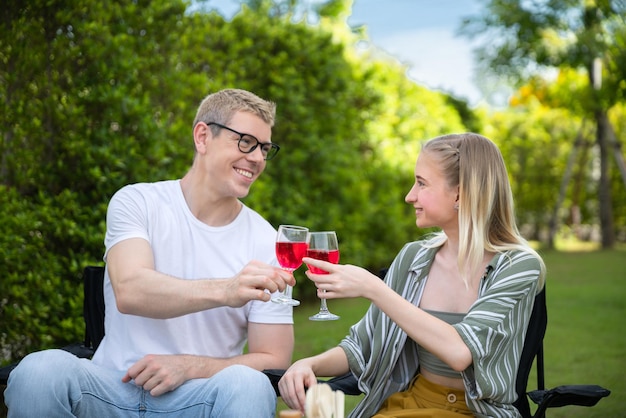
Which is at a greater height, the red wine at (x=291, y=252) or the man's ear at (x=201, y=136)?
the man's ear at (x=201, y=136)

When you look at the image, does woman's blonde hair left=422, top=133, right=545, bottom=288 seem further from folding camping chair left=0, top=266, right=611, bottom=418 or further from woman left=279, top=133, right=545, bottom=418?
folding camping chair left=0, top=266, right=611, bottom=418

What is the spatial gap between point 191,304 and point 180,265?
1.41ft

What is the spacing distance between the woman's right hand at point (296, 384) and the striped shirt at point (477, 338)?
347mm

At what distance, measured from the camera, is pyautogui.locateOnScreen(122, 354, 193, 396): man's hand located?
2.84m

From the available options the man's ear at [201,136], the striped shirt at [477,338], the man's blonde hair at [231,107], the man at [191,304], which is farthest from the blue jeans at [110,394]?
the man's blonde hair at [231,107]

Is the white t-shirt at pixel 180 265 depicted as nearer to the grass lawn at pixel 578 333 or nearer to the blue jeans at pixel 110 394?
the blue jeans at pixel 110 394

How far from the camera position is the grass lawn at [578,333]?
6.13 meters

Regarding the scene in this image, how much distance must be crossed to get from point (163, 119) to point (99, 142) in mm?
669

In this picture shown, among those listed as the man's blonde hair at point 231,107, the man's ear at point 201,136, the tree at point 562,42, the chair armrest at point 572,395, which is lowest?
the chair armrest at point 572,395

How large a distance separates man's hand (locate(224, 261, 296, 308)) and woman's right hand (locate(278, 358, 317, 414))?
0.94ft

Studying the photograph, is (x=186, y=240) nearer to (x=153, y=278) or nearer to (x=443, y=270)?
(x=153, y=278)

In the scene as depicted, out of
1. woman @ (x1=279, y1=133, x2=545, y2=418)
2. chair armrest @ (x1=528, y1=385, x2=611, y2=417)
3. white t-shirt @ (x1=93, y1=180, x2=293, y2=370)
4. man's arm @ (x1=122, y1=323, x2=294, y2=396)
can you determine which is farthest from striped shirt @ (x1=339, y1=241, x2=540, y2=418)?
white t-shirt @ (x1=93, y1=180, x2=293, y2=370)

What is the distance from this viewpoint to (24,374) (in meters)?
2.63

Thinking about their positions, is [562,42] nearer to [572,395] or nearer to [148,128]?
[148,128]
